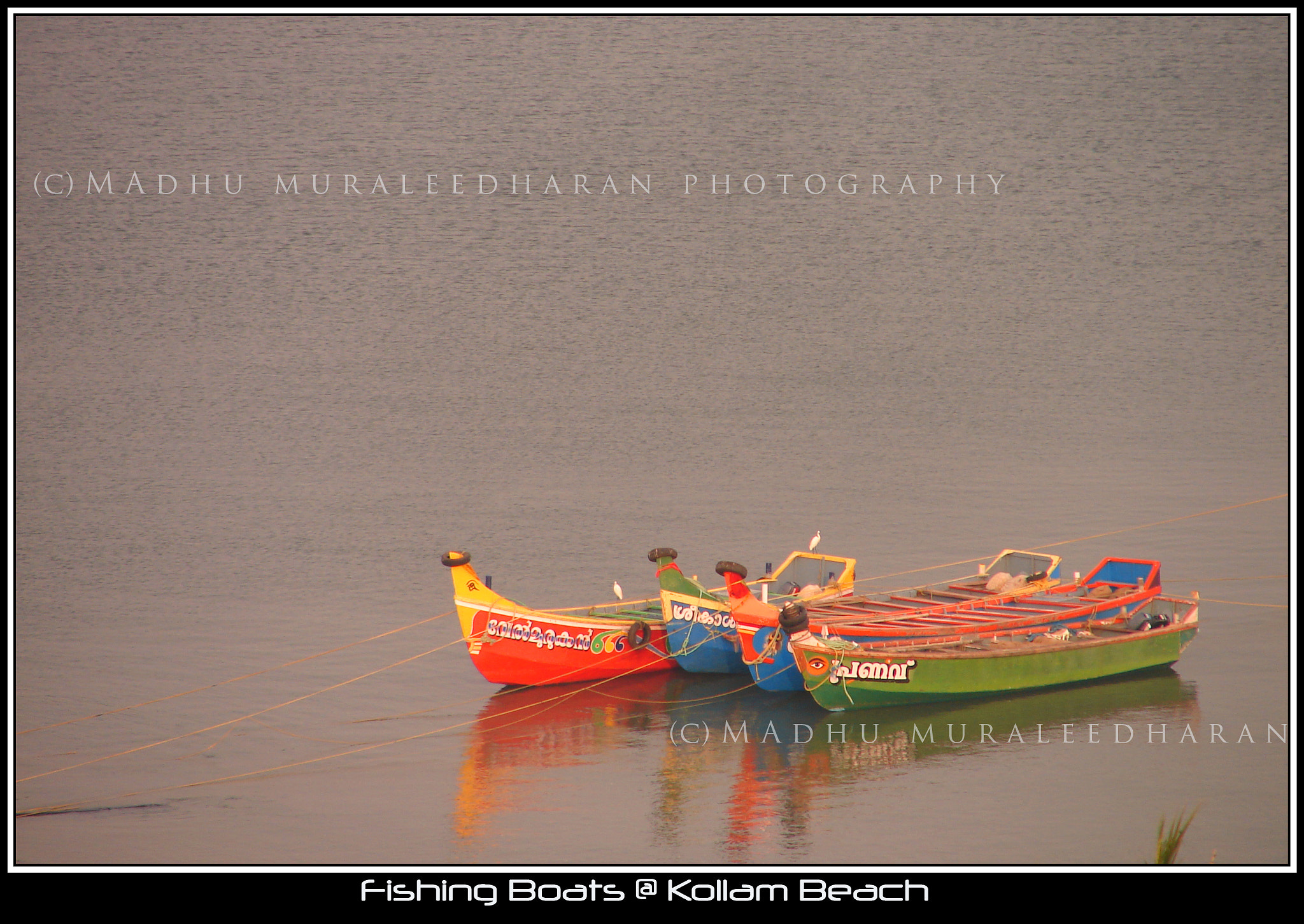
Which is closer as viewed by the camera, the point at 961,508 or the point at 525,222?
the point at 961,508

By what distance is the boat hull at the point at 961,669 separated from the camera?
1595cm

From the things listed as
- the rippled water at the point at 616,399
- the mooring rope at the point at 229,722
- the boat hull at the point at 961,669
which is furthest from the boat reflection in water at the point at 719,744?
the mooring rope at the point at 229,722

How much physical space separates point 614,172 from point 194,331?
62.3 feet

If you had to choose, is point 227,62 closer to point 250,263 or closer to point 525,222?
point 250,263

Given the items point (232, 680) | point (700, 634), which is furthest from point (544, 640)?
point (232, 680)

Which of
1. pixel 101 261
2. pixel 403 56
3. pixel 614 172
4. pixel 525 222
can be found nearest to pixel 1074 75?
pixel 614 172

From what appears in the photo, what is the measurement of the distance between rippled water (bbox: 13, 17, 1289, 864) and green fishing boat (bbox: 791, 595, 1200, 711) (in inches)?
12.2

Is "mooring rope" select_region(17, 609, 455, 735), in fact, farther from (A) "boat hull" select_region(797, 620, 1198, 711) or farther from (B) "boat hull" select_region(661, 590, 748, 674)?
(A) "boat hull" select_region(797, 620, 1198, 711)

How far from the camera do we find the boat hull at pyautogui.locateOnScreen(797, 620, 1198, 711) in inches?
628

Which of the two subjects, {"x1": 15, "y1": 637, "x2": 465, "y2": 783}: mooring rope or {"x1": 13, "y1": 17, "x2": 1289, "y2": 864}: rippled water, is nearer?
{"x1": 13, "y1": 17, "x2": 1289, "y2": 864}: rippled water

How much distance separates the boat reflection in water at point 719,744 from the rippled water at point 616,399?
75 mm

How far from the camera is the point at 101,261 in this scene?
57844 mm

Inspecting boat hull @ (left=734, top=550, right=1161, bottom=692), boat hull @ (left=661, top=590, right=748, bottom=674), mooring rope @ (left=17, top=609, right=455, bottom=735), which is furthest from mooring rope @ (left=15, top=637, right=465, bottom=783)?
boat hull @ (left=734, top=550, right=1161, bottom=692)

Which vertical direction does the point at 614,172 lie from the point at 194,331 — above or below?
above
